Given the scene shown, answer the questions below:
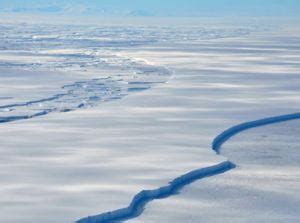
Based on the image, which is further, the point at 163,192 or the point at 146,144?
the point at 146,144

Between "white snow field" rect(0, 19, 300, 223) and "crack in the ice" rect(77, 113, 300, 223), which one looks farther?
"white snow field" rect(0, 19, 300, 223)

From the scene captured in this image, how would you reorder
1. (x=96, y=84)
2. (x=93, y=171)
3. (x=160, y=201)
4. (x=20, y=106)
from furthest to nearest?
(x=96, y=84)
(x=20, y=106)
(x=93, y=171)
(x=160, y=201)

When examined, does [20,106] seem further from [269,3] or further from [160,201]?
[269,3]

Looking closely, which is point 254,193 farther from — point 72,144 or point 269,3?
point 269,3

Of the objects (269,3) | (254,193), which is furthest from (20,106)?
(269,3)

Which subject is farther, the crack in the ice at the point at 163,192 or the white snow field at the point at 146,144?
the white snow field at the point at 146,144

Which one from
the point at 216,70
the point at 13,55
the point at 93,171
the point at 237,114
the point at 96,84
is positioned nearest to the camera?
the point at 93,171

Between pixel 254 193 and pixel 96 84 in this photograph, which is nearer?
pixel 254 193
